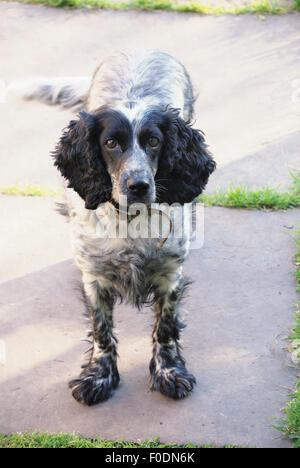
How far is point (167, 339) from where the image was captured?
3537 mm

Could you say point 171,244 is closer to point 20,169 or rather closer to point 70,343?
point 70,343

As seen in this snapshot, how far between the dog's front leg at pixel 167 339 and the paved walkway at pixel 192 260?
81mm

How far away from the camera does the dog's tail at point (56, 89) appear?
430 centimetres

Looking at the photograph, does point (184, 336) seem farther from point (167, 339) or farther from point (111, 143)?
point (111, 143)

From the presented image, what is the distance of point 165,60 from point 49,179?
4.19 feet

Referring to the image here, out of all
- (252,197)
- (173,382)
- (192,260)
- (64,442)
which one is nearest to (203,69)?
(252,197)

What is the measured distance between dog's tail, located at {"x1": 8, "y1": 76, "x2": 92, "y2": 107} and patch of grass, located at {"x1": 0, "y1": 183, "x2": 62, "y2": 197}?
67 centimetres

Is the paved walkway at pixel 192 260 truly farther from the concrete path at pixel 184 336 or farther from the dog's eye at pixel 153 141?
the dog's eye at pixel 153 141

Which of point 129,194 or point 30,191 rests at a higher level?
point 129,194

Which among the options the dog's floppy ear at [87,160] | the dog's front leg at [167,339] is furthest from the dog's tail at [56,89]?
the dog's front leg at [167,339]

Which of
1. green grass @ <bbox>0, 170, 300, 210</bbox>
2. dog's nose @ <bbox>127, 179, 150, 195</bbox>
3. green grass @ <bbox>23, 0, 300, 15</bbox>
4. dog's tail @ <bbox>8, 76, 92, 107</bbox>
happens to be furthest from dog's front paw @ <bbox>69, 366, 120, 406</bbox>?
green grass @ <bbox>23, 0, 300, 15</bbox>

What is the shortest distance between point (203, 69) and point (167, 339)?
3130mm
